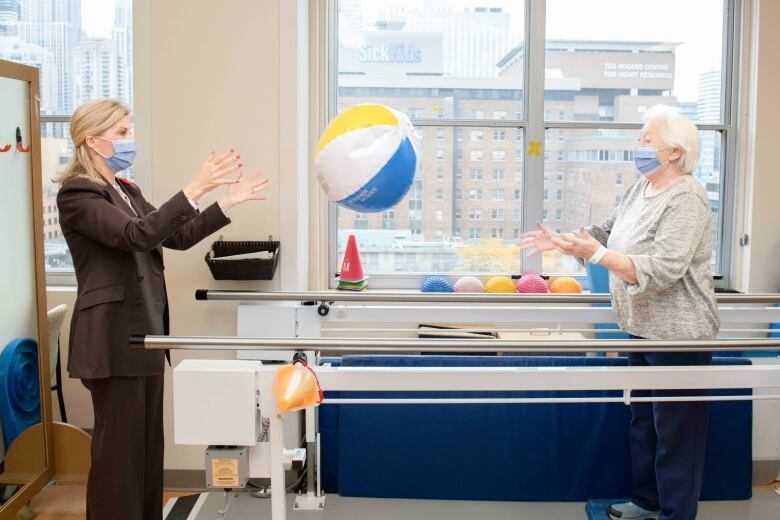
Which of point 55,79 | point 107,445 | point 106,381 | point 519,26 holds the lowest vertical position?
point 107,445

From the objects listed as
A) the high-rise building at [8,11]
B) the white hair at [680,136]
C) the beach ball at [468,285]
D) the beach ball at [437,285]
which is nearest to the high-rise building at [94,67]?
the high-rise building at [8,11]

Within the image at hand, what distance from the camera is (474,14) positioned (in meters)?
4.48

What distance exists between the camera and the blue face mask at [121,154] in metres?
2.50

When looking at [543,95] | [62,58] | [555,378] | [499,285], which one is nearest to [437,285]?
[499,285]

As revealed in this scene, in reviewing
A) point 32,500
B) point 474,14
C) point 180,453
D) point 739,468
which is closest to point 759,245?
point 739,468

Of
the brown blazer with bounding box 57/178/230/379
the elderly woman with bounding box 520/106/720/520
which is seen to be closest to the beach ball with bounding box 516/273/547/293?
the elderly woman with bounding box 520/106/720/520

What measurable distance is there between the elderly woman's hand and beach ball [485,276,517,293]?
5.47 feet

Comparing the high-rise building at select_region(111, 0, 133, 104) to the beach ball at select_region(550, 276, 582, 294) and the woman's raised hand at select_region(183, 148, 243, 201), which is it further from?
the beach ball at select_region(550, 276, 582, 294)

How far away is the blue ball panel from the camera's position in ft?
7.72

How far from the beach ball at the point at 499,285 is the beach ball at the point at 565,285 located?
22cm

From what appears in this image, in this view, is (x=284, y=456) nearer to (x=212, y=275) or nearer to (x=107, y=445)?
(x=107, y=445)

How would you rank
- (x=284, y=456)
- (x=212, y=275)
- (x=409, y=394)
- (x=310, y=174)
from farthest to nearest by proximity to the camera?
A: (x=310, y=174), (x=212, y=275), (x=409, y=394), (x=284, y=456)

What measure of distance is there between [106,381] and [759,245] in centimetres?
350

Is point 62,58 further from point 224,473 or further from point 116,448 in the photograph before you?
point 224,473
